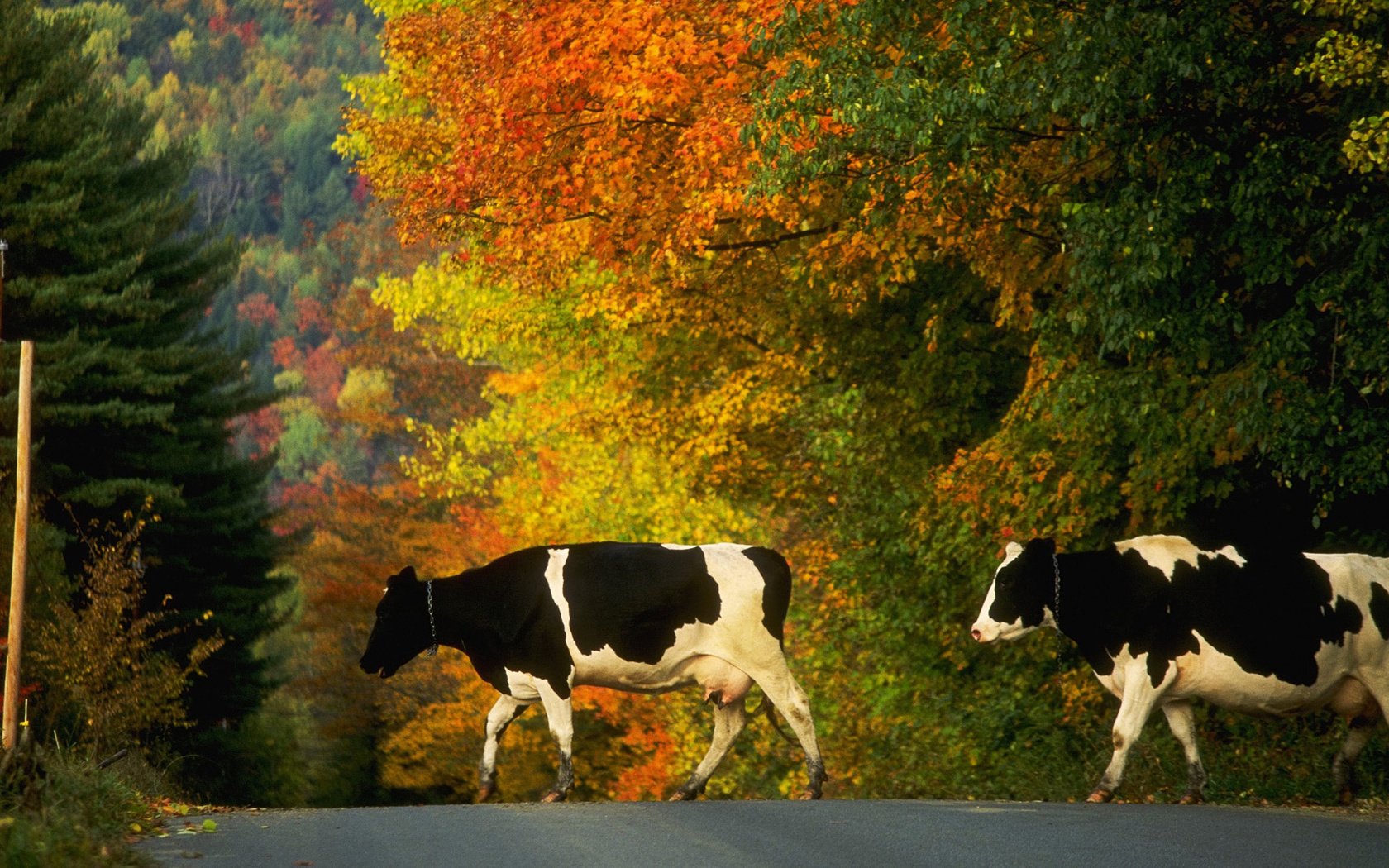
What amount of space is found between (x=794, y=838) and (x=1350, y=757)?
6.17 m

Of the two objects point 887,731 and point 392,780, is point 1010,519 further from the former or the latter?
point 392,780

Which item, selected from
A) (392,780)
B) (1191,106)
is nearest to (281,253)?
(392,780)

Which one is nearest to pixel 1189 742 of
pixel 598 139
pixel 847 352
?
pixel 847 352

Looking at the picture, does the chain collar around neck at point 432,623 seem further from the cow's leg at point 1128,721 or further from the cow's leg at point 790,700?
the cow's leg at point 1128,721

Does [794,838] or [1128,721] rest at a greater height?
[1128,721]

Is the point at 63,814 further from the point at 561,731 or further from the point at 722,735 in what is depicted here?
the point at 722,735

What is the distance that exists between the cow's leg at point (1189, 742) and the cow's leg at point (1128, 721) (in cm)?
50

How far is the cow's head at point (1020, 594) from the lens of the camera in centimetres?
1617

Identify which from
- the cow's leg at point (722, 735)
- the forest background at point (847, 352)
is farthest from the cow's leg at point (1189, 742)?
the cow's leg at point (722, 735)

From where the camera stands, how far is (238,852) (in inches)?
434

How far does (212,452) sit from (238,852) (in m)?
31.0

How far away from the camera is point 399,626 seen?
18266 mm

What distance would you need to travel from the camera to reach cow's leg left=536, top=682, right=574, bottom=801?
15.9 m

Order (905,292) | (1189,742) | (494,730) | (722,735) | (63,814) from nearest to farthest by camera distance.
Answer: (63,814), (1189,742), (494,730), (722,735), (905,292)
